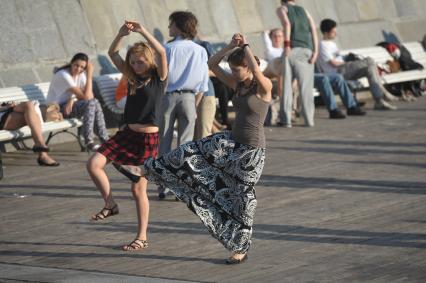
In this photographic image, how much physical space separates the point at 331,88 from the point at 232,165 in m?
9.35

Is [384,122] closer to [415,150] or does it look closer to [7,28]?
[415,150]

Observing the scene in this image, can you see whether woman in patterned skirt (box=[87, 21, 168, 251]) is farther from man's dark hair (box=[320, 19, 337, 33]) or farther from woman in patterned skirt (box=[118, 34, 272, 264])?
man's dark hair (box=[320, 19, 337, 33])

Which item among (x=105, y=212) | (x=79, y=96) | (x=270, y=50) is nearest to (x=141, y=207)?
(x=105, y=212)

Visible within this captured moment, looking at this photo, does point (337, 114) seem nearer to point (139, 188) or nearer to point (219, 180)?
point (139, 188)

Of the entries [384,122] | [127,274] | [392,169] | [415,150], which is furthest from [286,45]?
[127,274]

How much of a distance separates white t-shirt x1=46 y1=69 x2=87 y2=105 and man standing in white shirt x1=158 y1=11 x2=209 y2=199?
3.68m

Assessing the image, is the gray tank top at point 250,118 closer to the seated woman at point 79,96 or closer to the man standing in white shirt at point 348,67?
the seated woman at point 79,96

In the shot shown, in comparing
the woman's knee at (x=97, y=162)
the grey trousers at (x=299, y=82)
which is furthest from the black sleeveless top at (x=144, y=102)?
the grey trousers at (x=299, y=82)

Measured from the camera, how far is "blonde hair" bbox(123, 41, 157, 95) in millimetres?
9469

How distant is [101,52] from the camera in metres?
16.9

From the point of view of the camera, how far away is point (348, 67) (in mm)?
18344

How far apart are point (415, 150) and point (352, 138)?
60.1 inches

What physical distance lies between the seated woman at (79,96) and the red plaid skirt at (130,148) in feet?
17.1

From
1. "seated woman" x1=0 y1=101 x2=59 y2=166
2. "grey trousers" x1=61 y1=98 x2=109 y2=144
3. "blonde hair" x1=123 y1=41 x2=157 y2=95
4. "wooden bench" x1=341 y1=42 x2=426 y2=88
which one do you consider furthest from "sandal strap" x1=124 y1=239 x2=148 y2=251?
"wooden bench" x1=341 y1=42 x2=426 y2=88
